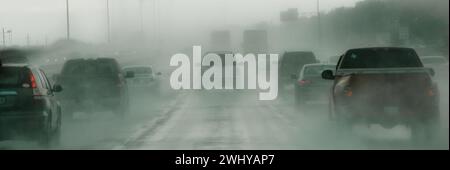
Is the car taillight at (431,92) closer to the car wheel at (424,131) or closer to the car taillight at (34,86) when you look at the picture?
Answer: the car wheel at (424,131)

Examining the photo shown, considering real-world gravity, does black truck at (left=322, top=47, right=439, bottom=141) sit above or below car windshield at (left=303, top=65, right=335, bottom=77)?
above

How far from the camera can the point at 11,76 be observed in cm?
1797

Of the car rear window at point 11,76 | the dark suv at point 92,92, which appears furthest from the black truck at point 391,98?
the dark suv at point 92,92

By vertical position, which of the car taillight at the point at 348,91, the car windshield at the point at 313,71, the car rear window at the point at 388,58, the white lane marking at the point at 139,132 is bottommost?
the white lane marking at the point at 139,132

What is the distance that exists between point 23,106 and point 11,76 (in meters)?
0.63

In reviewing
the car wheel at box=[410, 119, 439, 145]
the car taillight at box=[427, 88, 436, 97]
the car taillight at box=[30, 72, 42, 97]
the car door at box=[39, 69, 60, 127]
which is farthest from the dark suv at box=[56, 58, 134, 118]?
the car taillight at box=[427, 88, 436, 97]

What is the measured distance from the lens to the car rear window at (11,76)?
17.8 m

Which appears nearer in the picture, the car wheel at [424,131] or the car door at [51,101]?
the car wheel at [424,131]

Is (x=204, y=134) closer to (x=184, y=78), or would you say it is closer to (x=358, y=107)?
(x=358, y=107)

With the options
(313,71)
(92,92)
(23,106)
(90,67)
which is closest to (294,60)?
(313,71)

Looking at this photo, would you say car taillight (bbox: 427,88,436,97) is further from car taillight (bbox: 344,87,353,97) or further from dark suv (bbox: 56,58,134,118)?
dark suv (bbox: 56,58,134,118)

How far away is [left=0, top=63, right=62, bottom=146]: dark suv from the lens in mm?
17484

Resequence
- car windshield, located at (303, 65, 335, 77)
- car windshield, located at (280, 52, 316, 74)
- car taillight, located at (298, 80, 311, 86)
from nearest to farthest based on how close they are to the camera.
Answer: car taillight, located at (298, 80, 311, 86)
car windshield, located at (303, 65, 335, 77)
car windshield, located at (280, 52, 316, 74)
